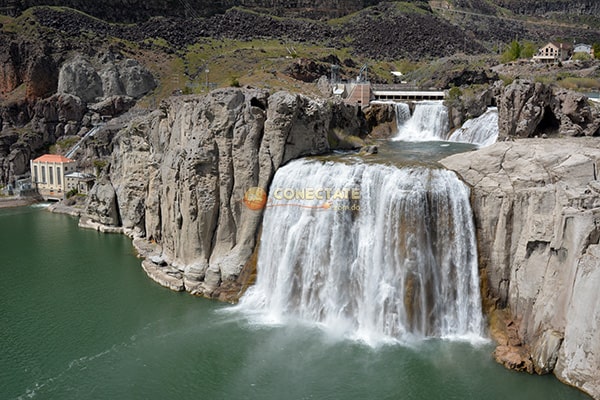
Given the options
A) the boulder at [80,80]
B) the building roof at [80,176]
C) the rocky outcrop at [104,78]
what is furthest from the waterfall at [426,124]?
the boulder at [80,80]

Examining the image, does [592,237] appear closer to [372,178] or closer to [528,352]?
[528,352]

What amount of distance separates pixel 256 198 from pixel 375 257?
943 cm

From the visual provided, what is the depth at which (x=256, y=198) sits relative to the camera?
3456 cm

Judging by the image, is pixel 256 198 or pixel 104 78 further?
pixel 104 78

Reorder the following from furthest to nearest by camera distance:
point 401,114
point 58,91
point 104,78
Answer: point 104,78 → point 58,91 → point 401,114

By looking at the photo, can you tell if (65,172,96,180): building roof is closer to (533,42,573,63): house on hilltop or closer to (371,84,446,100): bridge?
(371,84,446,100): bridge

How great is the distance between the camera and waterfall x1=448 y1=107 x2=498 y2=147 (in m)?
46.2

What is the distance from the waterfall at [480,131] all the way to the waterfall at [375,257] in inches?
727

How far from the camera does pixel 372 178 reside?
101ft

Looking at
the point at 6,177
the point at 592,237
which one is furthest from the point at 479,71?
the point at 6,177

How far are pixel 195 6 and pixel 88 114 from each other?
5764 centimetres

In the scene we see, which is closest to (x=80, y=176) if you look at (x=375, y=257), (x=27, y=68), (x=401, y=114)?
(x=27, y=68)

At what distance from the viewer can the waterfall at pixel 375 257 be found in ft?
92.3

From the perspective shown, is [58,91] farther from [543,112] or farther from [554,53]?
[554,53]
